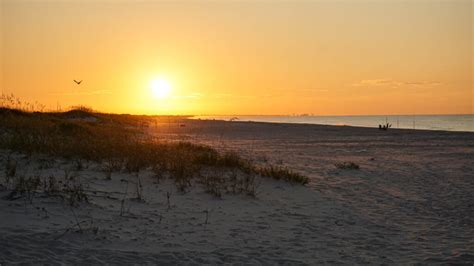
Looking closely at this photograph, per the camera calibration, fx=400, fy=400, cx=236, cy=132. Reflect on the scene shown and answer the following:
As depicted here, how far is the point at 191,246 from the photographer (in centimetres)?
556

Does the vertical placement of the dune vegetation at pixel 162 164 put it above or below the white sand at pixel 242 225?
above

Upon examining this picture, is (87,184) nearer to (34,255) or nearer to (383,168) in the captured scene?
(34,255)

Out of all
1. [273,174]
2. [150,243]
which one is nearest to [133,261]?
[150,243]

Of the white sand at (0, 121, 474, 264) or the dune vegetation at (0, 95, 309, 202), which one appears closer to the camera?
the white sand at (0, 121, 474, 264)

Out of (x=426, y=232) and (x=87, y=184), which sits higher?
(x=87, y=184)

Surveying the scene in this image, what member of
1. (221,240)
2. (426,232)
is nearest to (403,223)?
(426,232)

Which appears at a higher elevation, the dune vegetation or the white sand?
the dune vegetation

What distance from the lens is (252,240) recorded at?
592cm

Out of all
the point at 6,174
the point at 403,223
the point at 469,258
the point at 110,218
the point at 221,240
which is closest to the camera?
the point at 469,258

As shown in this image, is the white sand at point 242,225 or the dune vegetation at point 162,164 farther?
the dune vegetation at point 162,164

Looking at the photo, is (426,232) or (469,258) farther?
(426,232)

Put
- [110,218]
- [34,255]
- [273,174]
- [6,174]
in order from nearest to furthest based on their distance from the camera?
[34,255]
[110,218]
[6,174]
[273,174]

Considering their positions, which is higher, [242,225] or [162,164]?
[162,164]

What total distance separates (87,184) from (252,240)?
3801 millimetres
